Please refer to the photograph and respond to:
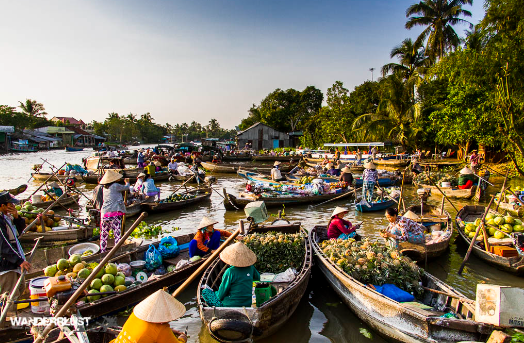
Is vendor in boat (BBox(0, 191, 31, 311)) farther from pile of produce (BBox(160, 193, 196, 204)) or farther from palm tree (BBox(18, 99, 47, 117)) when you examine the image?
palm tree (BBox(18, 99, 47, 117))

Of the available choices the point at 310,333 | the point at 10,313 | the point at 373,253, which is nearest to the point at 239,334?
the point at 310,333

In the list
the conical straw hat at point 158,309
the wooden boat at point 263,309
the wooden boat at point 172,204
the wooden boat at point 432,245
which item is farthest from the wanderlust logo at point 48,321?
the wooden boat at point 172,204

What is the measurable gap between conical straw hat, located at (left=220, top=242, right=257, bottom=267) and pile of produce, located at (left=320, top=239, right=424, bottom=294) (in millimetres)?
1931

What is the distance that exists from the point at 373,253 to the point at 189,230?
7042mm

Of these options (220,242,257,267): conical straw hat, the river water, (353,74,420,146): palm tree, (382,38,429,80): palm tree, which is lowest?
the river water

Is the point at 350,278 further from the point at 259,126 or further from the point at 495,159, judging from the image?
the point at 259,126

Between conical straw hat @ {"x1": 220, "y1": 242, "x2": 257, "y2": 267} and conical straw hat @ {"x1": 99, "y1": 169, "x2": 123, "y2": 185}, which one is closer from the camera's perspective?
conical straw hat @ {"x1": 220, "y1": 242, "x2": 257, "y2": 267}

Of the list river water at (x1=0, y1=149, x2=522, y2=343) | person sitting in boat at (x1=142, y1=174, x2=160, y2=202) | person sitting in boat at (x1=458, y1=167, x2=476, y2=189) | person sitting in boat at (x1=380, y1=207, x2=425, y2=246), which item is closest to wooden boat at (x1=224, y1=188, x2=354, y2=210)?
river water at (x1=0, y1=149, x2=522, y2=343)

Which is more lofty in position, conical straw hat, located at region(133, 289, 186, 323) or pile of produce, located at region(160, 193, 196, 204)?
conical straw hat, located at region(133, 289, 186, 323)

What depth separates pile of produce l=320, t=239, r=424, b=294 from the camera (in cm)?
509

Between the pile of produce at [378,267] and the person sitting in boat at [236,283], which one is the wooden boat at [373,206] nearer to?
the pile of produce at [378,267]

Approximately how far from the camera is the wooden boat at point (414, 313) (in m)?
3.73

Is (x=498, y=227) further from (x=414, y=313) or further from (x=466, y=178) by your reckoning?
(x=466, y=178)

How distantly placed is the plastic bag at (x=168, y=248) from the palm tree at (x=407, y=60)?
99.3 ft
